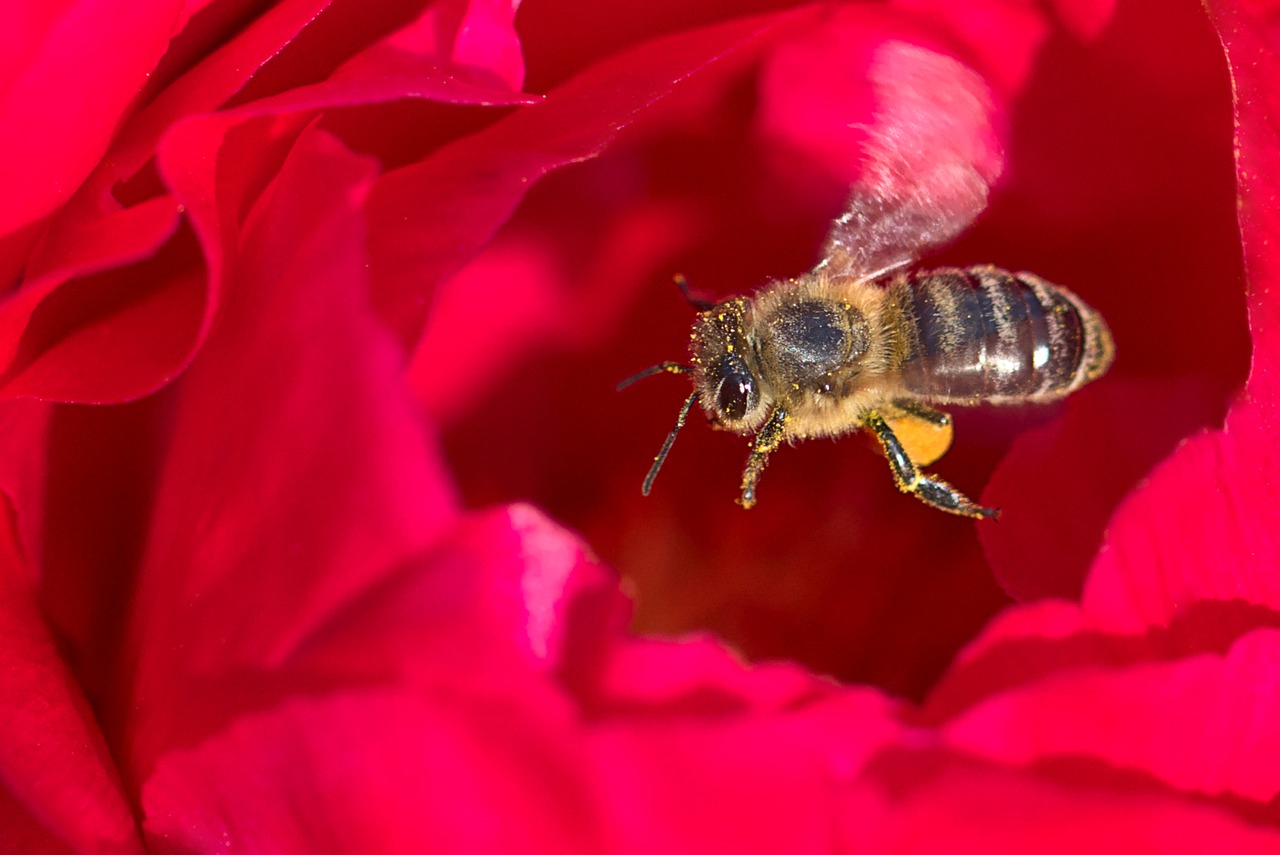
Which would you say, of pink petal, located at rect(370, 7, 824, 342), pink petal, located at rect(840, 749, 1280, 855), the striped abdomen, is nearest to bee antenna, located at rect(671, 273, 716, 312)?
the striped abdomen

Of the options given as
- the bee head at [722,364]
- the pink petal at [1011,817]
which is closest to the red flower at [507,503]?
the pink petal at [1011,817]

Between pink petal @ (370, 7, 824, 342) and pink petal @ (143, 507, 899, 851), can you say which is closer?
pink petal @ (143, 507, 899, 851)

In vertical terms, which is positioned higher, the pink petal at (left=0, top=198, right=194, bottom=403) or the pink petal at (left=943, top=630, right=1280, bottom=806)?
the pink petal at (left=0, top=198, right=194, bottom=403)

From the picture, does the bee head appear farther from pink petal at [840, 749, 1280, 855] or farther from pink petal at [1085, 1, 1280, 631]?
pink petal at [840, 749, 1280, 855]

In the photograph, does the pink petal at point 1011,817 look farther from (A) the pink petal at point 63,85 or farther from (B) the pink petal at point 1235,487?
(A) the pink petal at point 63,85

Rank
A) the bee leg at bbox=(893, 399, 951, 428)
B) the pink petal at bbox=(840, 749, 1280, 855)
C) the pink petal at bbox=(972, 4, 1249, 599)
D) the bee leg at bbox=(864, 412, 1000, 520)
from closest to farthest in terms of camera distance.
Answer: the pink petal at bbox=(840, 749, 1280, 855) → the pink petal at bbox=(972, 4, 1249, 599) → the bee leg at bbox=(864, 412, 1000, 520) → the bee leg at bbox=(893, 399, 951, 428)

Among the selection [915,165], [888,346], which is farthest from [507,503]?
[888,346]

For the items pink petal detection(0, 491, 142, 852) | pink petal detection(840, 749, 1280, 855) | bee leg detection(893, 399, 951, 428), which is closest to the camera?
pink petal detection(840, 749, 1280, 855)

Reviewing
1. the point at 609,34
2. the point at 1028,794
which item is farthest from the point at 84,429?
the point at 1028,794

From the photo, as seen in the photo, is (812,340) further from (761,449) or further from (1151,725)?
(1151,725)

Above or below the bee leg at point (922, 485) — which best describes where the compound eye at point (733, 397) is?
above
